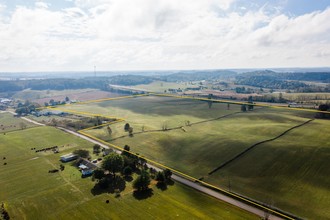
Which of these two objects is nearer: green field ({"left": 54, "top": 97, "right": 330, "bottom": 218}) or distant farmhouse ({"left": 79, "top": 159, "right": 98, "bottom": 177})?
green field ({"left": 54, "top": 97, "right": 330, "bottom": 218})

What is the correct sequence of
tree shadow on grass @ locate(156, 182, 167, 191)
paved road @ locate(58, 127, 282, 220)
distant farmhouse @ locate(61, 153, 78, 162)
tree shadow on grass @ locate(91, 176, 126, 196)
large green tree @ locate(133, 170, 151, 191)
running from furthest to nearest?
1. distant farmhouse @ locate(61, 153, 78, 162)
2. tree shadow on grass @ locate(156, 182, 167, 191)
3. tree shadow on grass @ locate(91, 176, 126, 196)
4. large green tree @ locate(133, 170, 151, 191)
5. paved road @ locate(58, 127, 282, 220)

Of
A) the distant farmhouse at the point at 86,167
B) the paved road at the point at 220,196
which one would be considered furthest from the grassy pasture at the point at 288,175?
the distant farmhouse at the point at 86,167

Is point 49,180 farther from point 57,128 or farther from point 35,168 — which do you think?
point 57,128

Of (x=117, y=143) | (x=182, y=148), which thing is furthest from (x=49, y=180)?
(x=182, y=148)

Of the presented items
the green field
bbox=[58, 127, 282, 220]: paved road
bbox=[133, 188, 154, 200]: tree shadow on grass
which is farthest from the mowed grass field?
the green field

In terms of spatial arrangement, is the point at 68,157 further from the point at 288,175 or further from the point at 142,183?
the point at 288,175

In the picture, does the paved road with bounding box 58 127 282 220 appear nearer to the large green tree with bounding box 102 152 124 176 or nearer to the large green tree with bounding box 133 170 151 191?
the large green tree with bounding box 133 170 151 191
